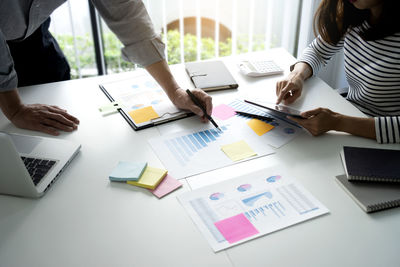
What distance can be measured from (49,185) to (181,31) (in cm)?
215

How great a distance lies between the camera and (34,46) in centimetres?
162

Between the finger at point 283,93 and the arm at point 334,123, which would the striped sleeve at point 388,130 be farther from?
the finger at point 283,93

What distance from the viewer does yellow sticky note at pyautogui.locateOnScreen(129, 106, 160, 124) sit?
53.6 inches

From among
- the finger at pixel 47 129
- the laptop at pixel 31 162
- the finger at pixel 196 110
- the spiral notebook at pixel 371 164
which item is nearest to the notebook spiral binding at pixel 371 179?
the spiral notebook at pixel 371 164

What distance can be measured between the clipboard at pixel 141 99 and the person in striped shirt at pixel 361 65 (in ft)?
1.41

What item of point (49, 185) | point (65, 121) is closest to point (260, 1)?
point (65, 121)

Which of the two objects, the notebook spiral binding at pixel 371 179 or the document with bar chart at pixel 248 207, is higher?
the notebook spiral binding at pixel 371 179

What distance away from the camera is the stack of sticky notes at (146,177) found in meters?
1.04

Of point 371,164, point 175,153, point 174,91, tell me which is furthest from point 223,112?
point 371,164

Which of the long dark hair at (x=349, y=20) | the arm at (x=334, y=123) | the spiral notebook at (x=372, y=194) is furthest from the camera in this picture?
the long dark hair at (x=349, y=20)

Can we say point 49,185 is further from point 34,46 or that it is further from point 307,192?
point 34,46

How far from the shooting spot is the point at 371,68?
1464 mm

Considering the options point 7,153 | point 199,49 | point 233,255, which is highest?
point 7,153

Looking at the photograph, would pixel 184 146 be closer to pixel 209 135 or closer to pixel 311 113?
pixel 209 135
